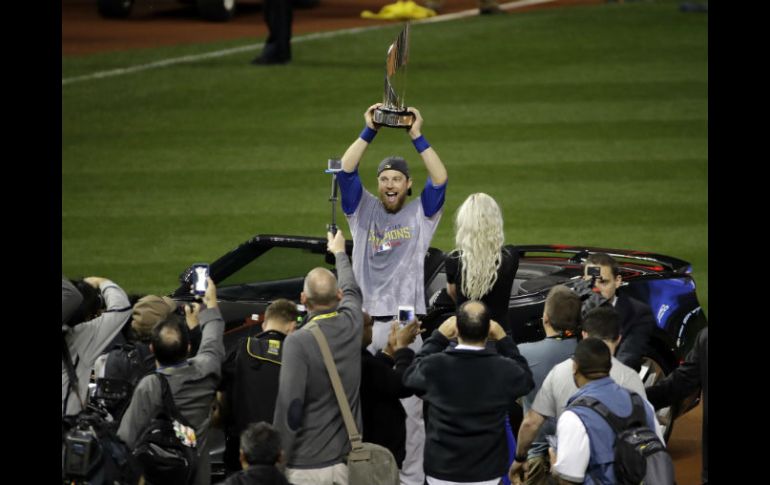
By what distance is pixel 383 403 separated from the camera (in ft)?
22.3

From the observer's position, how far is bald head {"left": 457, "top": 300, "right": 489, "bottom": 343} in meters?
6.34

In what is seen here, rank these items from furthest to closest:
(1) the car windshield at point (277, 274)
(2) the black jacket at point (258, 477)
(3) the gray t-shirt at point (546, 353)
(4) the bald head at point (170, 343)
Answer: (1) the car windshield at point (277, 274)
(3) the gray t-shirt at point (546, 353)
(4) the bald head at point (170, 343)
(2) the black jacket at point (258, 477)

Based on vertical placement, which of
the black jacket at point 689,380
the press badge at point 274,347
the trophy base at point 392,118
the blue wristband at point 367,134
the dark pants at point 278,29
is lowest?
the black jacket at point 689,380

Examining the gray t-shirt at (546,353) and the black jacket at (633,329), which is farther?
the black jacket at (633,329)

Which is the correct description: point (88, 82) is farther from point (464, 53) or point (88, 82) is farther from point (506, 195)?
point (506, 195)

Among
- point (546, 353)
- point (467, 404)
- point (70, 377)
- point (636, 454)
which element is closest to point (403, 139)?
point (546, 353)

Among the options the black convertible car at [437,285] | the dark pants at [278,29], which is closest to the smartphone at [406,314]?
the black convertible car at [437,285]

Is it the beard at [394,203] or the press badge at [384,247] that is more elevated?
the beard at [394,203]

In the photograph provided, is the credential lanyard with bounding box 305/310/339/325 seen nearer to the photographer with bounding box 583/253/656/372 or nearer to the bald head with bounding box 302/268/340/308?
the bald head with bounding box 302/268/340/308

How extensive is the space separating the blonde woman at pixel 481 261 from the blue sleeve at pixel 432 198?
28 centimetres

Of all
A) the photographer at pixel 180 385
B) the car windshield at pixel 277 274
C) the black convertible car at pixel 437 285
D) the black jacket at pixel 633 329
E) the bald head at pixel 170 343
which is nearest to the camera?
the photographer at pixel 180 385

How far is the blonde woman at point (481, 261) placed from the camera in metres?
7.20

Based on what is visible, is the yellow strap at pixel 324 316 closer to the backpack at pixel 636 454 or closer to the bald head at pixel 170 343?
the bald head at pixel 170 343

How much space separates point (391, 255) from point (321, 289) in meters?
1.23
